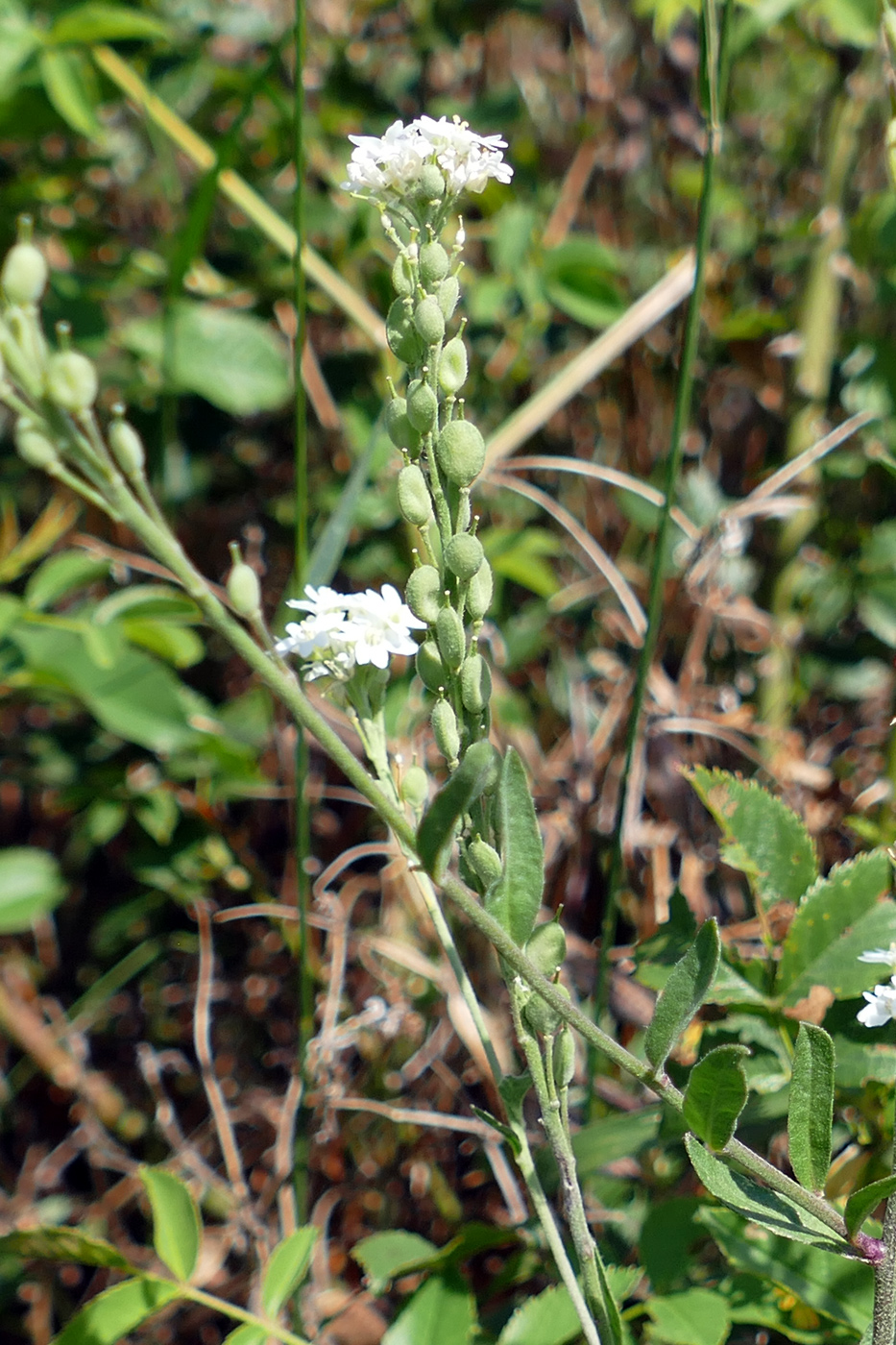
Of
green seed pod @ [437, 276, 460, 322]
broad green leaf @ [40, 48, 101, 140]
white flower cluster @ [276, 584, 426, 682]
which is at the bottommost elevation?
white flower cluster @ [276, 584, 426, 682]

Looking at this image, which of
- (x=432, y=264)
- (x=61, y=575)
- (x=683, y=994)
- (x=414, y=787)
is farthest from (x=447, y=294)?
(x=61, y=575)

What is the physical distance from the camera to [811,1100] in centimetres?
57

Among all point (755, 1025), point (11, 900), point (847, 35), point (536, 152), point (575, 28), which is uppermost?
point (575, 28)

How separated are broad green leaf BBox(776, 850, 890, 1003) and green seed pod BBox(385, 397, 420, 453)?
1.28ft

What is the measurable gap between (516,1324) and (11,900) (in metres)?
0.69

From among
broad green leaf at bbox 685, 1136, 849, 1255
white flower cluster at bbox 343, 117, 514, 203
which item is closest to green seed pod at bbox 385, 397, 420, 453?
white flower cluster at bbox 343, 117, 514, 203

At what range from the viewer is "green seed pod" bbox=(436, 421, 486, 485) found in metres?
0.57

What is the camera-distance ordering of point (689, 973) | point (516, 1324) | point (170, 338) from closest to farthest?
point (689, 973)
point (516, 1324)
point (170, 338)

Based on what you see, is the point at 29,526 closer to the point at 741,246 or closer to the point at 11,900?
the point at 11,900

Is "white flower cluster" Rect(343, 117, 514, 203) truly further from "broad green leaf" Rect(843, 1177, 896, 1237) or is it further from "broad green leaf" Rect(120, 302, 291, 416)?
"broad green leaf" Rect(120, 302, 291, 416)

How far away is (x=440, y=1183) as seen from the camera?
1.15m

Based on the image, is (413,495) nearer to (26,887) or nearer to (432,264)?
(432,264)

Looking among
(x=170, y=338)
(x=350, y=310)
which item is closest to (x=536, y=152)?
(x=350, y=310)

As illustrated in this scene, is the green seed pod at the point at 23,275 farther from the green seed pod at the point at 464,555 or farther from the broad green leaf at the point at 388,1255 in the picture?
the broad green leaf at the point at 388,1255
